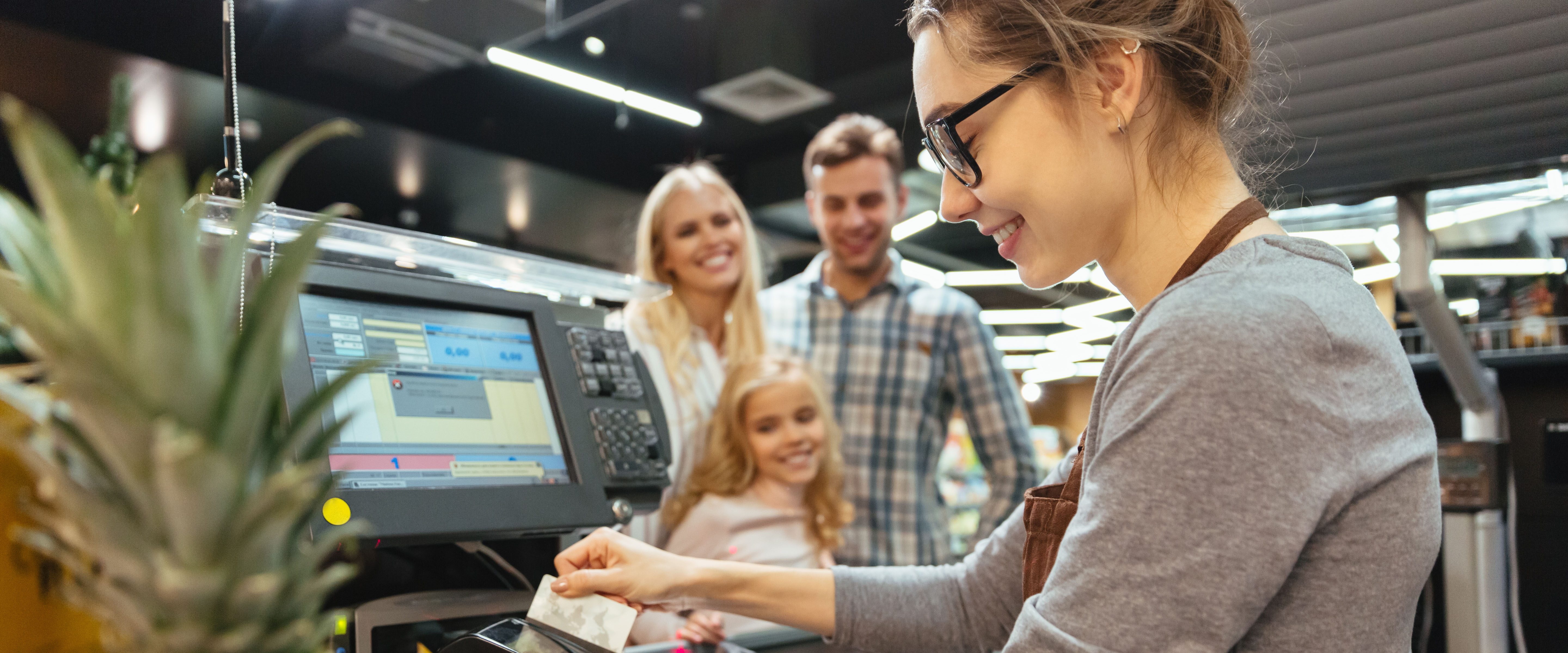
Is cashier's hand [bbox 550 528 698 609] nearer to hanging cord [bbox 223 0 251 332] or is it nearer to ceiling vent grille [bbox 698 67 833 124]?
hanging cord [bbox 223 0 251 332]

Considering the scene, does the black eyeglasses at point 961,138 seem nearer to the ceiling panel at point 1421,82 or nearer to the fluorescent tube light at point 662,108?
the ceiling panel at point 1421,82

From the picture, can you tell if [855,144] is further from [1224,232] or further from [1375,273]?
[1375,273]

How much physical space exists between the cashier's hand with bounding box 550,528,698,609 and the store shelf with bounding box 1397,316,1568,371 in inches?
75.4

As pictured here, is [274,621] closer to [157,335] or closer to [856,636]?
[157,335]

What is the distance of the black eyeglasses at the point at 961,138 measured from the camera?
0.95m

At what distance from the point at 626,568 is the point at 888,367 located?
1.67m

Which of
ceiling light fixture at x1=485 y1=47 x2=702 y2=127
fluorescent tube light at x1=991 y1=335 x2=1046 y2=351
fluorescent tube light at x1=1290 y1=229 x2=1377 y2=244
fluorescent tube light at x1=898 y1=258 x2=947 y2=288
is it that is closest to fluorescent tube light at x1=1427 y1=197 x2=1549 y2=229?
fluorescent tube light at x1=1290 y1=229 x2=1377 y2=244

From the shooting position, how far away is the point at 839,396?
2723 mm

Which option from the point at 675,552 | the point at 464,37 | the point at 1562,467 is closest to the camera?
the point at 675,552

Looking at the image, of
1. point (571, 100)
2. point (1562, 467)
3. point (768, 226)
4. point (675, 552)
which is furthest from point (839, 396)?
point (768, 226)

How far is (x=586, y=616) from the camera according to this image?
40.9 inches

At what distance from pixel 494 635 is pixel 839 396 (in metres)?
1.83

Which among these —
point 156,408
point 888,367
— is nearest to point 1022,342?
point 888,367

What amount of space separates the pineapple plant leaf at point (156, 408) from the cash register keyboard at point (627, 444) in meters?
0.79
